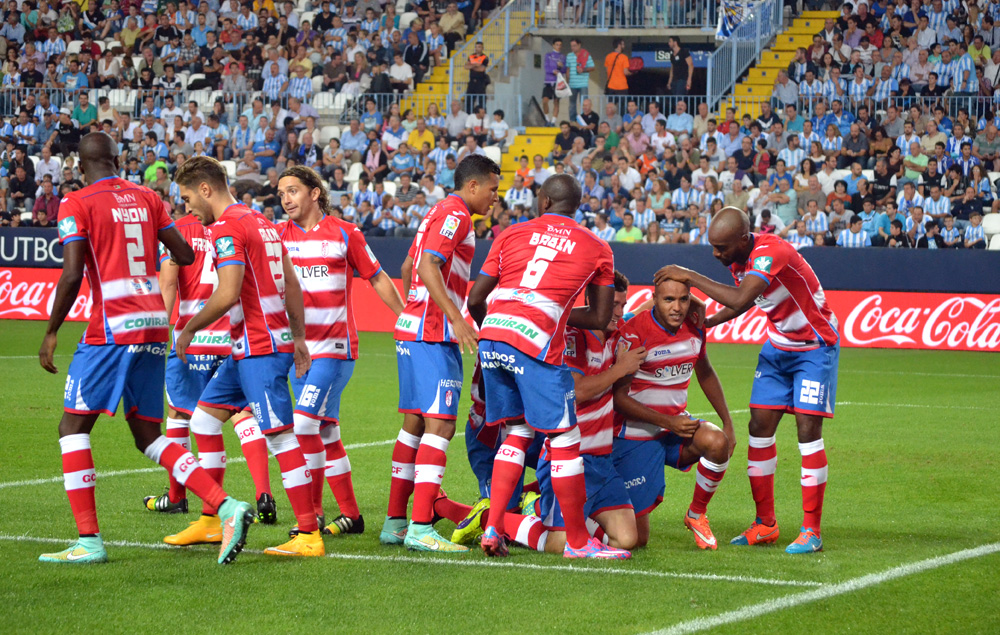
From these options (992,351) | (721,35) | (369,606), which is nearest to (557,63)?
(721,35)

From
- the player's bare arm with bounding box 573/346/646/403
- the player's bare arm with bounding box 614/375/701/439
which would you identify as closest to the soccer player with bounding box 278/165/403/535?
the player's bare arm with bounding box 573/346/646/403

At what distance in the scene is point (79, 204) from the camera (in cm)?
625

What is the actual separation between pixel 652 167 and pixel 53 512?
1848 cm

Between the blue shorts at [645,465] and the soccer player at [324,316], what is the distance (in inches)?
62.2

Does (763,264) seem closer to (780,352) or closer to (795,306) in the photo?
(795,306)

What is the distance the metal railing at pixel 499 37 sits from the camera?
1181 inches

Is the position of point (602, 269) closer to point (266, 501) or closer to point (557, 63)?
point (266, 501)

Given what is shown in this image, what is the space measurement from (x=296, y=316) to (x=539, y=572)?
1.97 metres

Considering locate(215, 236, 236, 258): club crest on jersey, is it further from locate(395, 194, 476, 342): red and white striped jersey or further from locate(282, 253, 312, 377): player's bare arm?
locate(395, 194, 476, 342): red and white striped jersey

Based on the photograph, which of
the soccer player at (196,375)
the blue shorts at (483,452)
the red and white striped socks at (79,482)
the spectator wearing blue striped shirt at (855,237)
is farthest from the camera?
the spectator wearing blue striped shirt at (855,237)

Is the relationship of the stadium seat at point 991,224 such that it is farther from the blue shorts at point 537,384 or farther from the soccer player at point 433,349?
the blue shorts at point 537,384

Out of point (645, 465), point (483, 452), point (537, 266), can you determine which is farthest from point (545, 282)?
point (483, 452)

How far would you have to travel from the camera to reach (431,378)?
684 cm

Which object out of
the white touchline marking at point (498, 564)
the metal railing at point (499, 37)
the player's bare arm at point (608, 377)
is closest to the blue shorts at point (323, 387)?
the white touchline marking at point (498, 564)
